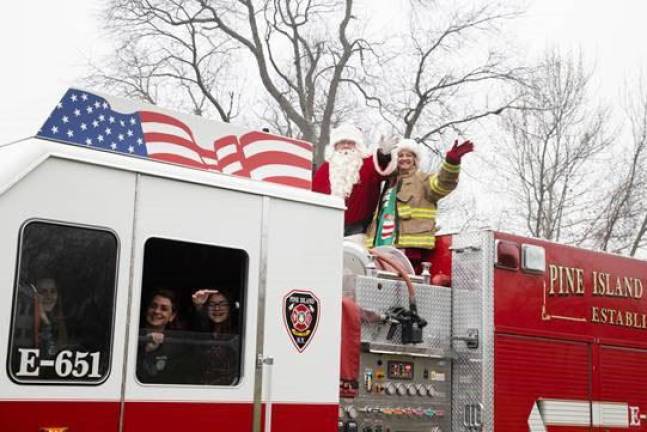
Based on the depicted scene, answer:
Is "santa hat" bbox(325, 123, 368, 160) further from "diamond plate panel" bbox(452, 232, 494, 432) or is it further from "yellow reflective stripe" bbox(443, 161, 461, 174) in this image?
"diamond plate panel" bbox(452, 232, 494, 432)

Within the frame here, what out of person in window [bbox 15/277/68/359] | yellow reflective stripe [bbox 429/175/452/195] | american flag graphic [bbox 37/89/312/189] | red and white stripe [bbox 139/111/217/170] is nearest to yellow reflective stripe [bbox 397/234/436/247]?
yellow reflective stripe [bbox 429/175/452/195]

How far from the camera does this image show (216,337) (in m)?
4.44

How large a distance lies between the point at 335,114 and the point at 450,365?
1743 centimetres

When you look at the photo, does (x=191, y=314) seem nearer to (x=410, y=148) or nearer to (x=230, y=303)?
(x=230, y=303)

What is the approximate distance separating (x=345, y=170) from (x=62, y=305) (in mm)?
3769

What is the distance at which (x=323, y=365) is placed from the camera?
4.79 meters

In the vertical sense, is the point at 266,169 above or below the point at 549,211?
below

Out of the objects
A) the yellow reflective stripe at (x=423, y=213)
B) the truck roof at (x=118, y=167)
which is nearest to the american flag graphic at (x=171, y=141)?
Answer: the truck roof at (x=118, y=167)

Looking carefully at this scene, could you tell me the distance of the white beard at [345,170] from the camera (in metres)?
7.26

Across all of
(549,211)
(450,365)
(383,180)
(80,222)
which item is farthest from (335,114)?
(80,222)

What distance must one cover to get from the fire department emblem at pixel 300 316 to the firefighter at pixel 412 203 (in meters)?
2.01

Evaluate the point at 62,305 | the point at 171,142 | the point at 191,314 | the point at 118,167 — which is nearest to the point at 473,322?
the point at 191,314

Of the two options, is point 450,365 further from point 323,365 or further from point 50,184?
point 50,184

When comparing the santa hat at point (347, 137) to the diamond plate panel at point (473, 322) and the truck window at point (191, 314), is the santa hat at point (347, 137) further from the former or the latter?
the truck window at point (191, 314)
